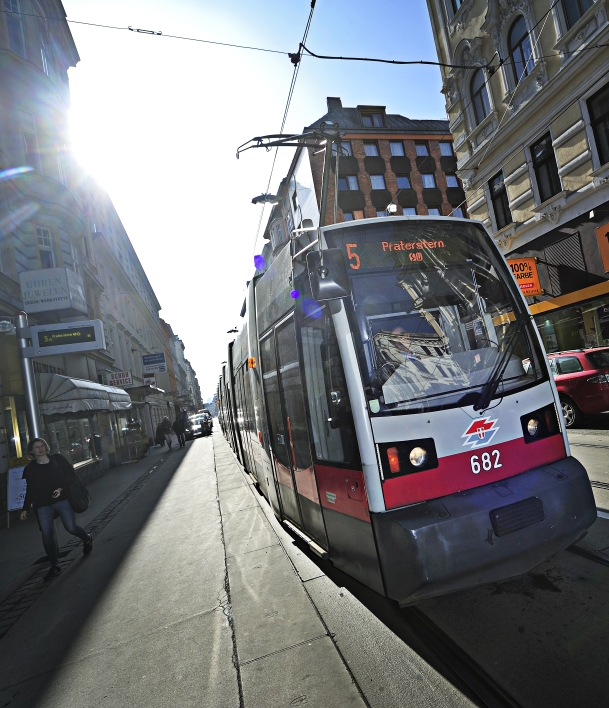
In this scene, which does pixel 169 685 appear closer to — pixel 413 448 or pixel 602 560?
pixel 413 448

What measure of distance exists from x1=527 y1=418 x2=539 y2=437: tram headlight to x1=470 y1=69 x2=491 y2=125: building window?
17297mm

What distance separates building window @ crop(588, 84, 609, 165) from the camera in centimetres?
1295

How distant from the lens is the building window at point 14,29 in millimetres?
16938

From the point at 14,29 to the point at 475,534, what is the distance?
865 inches

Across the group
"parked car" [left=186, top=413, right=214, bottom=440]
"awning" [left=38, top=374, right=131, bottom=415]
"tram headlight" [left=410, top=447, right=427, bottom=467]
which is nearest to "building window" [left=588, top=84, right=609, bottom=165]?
"tram headlight" [left=410, top=447, right=427, bottom=467]

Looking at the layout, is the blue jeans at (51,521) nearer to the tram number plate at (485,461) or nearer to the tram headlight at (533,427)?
the tram number plate at (485,461)

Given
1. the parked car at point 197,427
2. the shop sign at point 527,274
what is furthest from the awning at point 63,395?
the parked car at point 197,427

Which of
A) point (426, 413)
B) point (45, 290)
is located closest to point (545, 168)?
point (426, 413)

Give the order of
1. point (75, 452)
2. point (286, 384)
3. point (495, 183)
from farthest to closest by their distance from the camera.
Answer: point (495, 183)
point (75, 452)
point (286, 384)

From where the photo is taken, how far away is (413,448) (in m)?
3.37

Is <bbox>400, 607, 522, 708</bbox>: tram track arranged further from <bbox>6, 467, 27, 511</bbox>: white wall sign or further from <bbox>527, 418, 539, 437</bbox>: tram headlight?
<bbox>6, 467, 27, 511</bbox>: white wall sign

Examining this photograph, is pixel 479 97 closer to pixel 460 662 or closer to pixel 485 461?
pixel 485 461

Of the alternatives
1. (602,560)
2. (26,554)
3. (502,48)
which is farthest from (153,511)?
(502,48)

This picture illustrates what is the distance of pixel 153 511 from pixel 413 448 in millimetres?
7721
